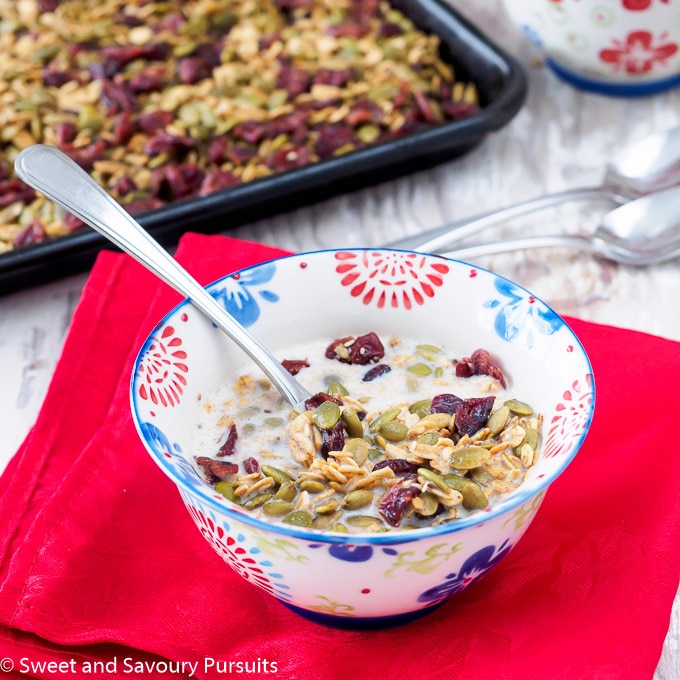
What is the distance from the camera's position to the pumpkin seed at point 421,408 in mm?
902

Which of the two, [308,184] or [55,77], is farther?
[55,77]

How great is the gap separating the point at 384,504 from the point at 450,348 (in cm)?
25

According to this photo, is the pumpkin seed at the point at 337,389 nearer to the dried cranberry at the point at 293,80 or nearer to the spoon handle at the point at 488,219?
the spoon handle at the point at 488,219

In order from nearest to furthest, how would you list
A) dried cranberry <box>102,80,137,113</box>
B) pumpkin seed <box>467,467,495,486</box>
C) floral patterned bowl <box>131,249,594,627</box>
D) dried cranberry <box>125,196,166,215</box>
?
floral patterned bowl <box>131,249,594,627</box>, pumpkin seed <box>467,467,495,486</box>, dried cranberry <box>125,196,166,215</box>, dried cranberry <box>102,80,137,113</box>

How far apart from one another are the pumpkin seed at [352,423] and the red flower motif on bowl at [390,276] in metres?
0.17

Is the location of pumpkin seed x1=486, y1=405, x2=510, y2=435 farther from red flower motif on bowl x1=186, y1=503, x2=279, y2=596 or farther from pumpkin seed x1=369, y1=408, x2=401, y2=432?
red flower motif on bowl x1=186, y1=503, x2=279, y2=596

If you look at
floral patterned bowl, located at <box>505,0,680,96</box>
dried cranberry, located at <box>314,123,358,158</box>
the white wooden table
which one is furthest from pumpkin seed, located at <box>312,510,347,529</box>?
floral patterned bowl, located at <box>505,0,680,96</box>

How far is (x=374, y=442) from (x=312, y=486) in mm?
85

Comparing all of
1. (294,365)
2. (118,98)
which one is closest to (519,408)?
(294,365)

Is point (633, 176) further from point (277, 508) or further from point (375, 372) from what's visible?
point (277, 508)

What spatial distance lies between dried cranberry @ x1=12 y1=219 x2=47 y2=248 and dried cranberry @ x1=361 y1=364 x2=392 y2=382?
598mm

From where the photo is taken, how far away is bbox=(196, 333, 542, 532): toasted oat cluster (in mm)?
796

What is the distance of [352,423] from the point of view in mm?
871

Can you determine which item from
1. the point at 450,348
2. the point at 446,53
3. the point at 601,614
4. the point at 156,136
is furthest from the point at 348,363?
A: the point at 446,53
